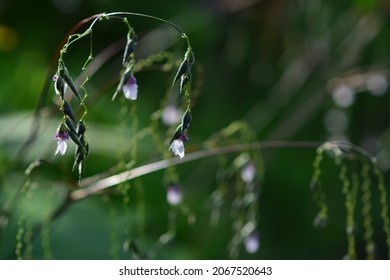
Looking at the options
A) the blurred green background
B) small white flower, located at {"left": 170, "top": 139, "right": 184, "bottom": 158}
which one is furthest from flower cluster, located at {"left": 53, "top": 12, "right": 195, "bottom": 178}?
the blurred green background

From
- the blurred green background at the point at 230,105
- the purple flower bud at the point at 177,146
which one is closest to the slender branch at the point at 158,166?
the purple flower bud at the point at 177,146

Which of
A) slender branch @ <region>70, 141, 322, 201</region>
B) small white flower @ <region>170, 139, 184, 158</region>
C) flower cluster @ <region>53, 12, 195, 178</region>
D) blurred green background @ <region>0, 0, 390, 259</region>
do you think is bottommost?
small white flower @ <region>170, 139, 184, 158</region>

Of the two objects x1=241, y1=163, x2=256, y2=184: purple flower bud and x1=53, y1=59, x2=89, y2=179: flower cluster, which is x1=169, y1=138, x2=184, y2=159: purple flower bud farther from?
x1=241, y1=163, x2=256, y2=184: purple flower bud

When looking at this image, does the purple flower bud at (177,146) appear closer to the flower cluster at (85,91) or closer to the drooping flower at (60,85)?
the flower cluster at (85,91)

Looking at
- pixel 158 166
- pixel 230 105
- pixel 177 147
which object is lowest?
pixel 177 147

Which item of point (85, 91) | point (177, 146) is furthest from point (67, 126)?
point (177, 146)

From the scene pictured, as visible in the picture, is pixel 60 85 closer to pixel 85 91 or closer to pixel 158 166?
pixel 85 91

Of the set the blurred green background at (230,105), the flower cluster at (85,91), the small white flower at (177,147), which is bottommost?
the small white flower at (177,147)

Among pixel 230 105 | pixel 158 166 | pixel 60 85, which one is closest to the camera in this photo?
pixel 60 85
